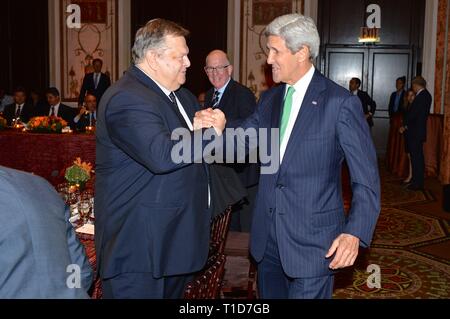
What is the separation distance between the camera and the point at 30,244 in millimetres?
1019

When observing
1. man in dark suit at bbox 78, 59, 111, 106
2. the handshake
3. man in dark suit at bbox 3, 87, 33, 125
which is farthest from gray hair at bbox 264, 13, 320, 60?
man in dark suit at bbox 78, 59, 111, 106

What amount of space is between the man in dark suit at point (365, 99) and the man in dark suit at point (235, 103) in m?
6.09

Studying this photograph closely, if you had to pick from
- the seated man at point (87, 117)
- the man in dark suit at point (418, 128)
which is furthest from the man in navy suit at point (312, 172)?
the man in dark suit at point (418, 128)

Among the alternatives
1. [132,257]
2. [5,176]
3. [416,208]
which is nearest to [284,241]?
[132,257]

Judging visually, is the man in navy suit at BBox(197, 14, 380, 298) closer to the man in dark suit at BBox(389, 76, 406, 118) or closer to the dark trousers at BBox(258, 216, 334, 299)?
the dark trousers at BBox(258, 216, 334, 299)

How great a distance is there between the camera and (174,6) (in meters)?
11.7

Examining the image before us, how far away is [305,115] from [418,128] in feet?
22.3

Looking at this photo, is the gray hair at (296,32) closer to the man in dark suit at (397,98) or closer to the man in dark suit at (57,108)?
the man in dark suit at (57,108)

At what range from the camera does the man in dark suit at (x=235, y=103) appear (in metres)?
5.01

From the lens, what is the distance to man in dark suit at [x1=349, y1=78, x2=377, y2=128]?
10883 millimetres

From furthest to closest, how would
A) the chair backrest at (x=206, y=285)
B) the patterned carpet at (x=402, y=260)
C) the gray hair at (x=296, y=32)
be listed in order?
the patterned carpet at (x=402, y=260) → the gray hair at (x=296, y=32) → the chair backrest at (x=206, y=285)

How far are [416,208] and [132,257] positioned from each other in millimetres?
5800
